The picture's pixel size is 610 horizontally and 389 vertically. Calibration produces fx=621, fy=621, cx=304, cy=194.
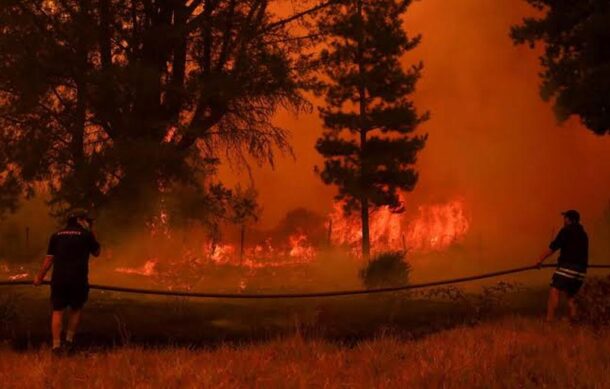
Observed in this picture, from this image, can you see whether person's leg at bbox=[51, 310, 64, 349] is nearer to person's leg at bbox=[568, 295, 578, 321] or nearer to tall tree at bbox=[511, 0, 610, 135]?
person's leg at bbox=[568, 295, 578, 321]

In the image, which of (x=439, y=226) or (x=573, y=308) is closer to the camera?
(x=573, y=308)

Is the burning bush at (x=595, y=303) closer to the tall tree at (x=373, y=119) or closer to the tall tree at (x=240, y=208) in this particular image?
the tall tree at (x=240, y=208)

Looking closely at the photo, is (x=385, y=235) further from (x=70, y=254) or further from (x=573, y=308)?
(x=70, y=254)

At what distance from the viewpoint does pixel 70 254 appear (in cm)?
721

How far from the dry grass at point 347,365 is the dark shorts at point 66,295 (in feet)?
2.11

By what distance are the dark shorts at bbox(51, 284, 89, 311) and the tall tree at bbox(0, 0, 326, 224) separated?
158 inches

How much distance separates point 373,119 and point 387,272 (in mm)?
8910

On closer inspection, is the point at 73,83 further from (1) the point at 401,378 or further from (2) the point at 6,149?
(1) the point at 401,378

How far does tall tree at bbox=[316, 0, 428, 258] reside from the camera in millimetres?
23453

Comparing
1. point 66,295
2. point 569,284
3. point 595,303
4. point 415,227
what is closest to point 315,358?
point 66,295

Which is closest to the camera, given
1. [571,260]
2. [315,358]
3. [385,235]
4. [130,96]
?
[315,358]

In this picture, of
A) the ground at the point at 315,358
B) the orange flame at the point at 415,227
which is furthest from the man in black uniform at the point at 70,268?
the orange flame at the point at 415,227

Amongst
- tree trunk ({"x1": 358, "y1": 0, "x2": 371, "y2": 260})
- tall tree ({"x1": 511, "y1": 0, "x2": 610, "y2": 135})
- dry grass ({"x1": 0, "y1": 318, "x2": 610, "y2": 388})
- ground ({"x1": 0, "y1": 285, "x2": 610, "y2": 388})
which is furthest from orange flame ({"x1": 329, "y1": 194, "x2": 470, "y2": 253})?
dry grass ({"x1": 0, "y1": 318, "x2": 610, "y2": 388})

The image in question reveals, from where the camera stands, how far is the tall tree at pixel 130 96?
11.1 metres
